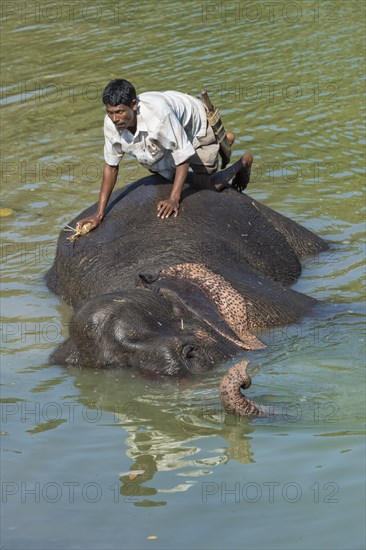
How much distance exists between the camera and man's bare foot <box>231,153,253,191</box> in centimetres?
952

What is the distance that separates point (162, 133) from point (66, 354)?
1.81 m

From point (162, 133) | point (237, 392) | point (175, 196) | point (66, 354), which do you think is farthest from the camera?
point (175, 196)

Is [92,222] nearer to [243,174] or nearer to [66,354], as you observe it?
[243,174]

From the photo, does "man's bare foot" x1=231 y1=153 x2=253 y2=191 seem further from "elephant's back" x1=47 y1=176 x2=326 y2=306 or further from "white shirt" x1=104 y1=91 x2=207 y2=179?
"white shirt" x1=104 y1=91 x2=207 y2=179

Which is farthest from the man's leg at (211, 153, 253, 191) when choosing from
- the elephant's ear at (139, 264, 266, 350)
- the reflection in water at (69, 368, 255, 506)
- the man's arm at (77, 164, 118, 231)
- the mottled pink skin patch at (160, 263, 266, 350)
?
the reflection in water at (69, 368, 255, 506)

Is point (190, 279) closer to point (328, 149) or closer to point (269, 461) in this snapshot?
point (269, 461)

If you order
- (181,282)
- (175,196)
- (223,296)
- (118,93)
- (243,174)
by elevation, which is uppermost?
(118,93)

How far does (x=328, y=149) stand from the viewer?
505 inches

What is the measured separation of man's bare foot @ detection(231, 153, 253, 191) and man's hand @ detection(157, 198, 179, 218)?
3.25ft

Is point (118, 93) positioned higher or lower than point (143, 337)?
higher

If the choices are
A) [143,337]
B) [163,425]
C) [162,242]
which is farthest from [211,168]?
[163,425]

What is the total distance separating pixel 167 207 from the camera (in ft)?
28.7

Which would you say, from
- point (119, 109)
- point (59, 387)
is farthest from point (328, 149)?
point (59, 387)

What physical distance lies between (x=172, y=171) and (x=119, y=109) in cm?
90
